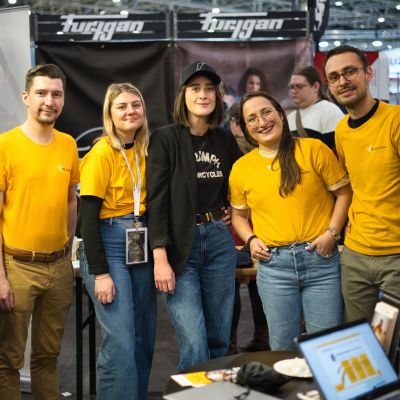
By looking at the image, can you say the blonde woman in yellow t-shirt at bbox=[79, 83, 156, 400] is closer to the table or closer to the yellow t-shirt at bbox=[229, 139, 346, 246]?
the yellow t-shirt at bbox=[229, 139, 346, 246]

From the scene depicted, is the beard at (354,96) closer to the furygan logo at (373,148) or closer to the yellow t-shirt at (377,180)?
the yellow t-shirt at (377,180)

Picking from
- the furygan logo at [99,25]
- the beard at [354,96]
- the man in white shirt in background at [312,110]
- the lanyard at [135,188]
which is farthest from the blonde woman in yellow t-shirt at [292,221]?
the furygan logo at [99,25]

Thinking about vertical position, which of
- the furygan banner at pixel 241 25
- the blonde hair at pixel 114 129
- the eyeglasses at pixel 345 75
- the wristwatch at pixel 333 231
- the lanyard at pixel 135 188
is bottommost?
the wristwatch at pixel 333 231

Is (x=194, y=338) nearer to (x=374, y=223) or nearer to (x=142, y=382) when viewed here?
(x=142, y=382)

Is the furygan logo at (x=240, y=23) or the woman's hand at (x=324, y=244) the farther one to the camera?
the furygan logo at (x=240, y=23)

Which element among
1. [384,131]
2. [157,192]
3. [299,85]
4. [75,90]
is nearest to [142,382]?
[157,192]

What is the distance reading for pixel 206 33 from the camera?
5.90 m

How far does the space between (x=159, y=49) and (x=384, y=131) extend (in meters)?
3.50

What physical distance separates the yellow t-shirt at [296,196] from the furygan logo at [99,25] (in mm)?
3265

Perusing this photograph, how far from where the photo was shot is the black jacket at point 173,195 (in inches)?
117

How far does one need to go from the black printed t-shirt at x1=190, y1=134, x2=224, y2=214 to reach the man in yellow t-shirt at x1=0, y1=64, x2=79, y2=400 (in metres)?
0.67

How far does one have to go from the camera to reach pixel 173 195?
9.87ft

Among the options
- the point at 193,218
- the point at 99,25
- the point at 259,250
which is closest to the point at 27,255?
the point at 193,218

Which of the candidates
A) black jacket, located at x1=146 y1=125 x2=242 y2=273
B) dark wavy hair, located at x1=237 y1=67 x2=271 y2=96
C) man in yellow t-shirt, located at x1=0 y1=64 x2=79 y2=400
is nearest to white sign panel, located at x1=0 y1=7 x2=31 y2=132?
man in yellow t-shirt, located at x1=0 y1=64 x2=79 y2=400
